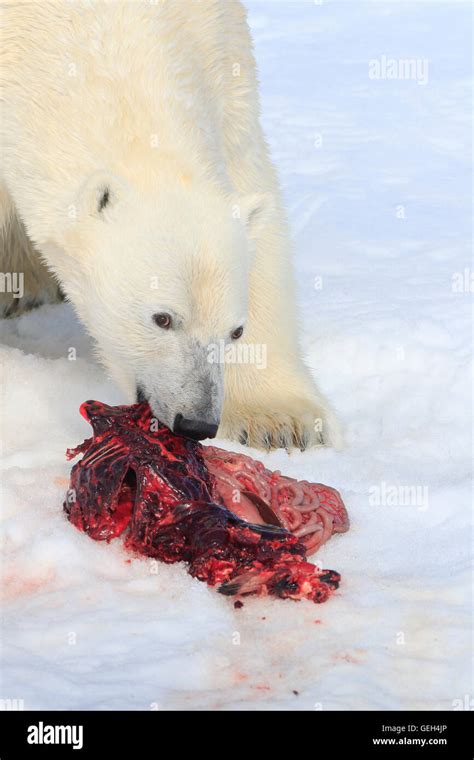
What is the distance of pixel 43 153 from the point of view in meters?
3.45

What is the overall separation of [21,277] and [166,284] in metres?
1.81

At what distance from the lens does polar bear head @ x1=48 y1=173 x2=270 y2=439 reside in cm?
313

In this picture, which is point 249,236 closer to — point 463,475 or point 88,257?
point 88,257

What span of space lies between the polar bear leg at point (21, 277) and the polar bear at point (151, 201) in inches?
17.0

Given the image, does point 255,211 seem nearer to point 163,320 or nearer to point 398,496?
point 163,320

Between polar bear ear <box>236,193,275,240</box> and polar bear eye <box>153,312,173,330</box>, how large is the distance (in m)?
0.48

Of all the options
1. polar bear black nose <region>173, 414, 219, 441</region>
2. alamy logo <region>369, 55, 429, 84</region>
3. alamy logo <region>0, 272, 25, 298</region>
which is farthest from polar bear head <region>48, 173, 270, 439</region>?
alamy logo <region>369, 55, 429, 84</region>

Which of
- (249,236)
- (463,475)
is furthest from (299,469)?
(249,236)

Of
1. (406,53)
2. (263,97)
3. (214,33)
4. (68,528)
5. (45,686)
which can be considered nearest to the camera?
(45,686)

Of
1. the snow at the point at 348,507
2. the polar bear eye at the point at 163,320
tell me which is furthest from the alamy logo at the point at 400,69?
the polar bear eye at the point at 163,320

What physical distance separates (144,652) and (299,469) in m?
1.26

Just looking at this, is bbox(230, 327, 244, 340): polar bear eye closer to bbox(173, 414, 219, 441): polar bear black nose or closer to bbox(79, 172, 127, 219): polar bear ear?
bbox(173, 414, 219, 441): polar bear black nose

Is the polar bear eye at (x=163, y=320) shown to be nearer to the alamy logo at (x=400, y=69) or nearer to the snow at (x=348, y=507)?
the snow at (x=348, y=507)

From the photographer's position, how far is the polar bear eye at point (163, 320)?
3166 mm
